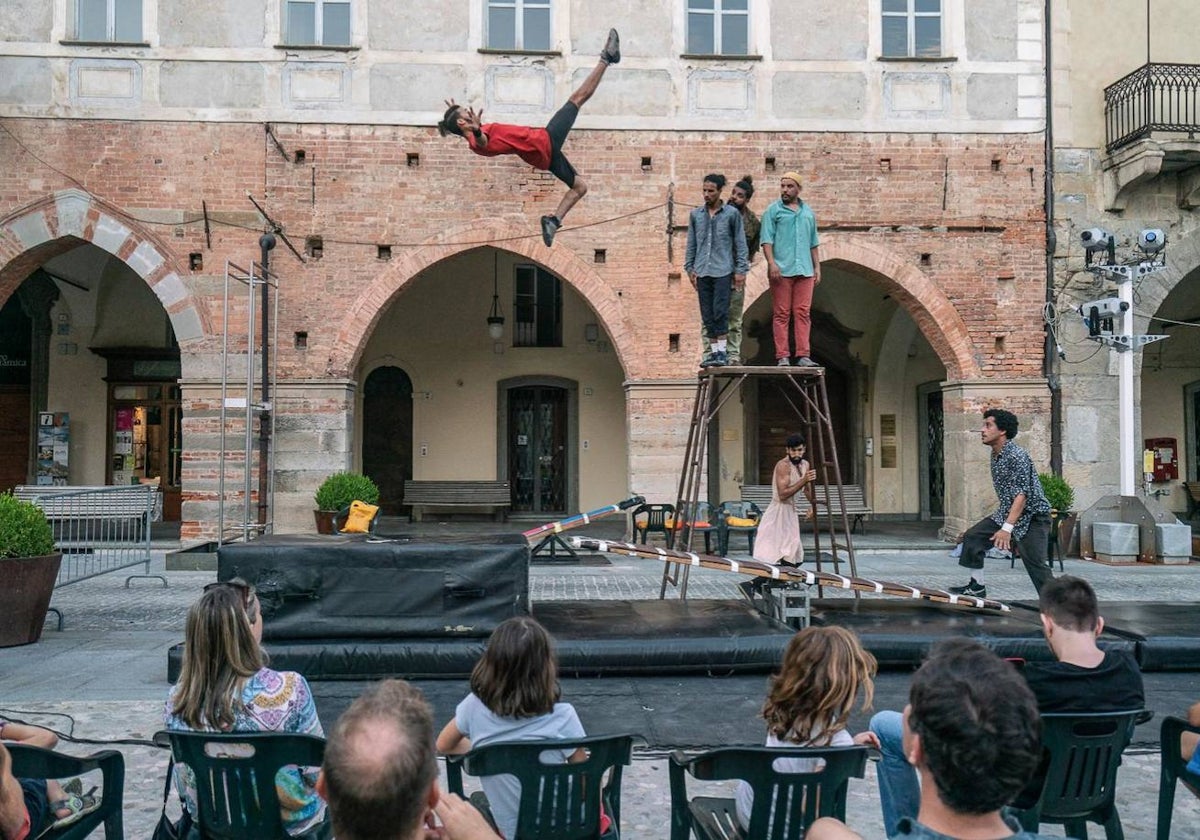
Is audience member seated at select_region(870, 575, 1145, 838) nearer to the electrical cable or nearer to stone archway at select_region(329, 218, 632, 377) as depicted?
the electrical cable

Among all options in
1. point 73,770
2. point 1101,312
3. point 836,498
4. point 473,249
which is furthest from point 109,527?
point 1101,312

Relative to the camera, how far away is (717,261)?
310 inches

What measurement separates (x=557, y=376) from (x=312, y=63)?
675 centimetres

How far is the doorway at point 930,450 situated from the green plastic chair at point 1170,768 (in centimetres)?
1503

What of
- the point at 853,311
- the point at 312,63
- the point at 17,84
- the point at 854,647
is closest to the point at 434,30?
Answer: the point at 312,63

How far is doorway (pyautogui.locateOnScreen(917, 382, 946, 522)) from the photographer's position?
18.0 meters

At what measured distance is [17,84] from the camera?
12820 millimetres

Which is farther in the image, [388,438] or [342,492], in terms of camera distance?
[388,438]

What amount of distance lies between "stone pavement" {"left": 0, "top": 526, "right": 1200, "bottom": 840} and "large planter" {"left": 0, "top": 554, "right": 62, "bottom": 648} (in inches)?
5.1

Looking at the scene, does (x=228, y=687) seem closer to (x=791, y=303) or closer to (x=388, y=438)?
(x=791, y=303)

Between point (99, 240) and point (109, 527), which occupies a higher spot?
point (99, 240)

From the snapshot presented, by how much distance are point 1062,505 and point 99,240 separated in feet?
42.2

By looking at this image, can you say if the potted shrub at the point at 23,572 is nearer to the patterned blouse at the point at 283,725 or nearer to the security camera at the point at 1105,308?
the patterned blouse at the point at 283,725

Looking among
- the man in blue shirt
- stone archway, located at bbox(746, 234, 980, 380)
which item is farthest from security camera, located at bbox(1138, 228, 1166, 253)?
the man in blue shirt
